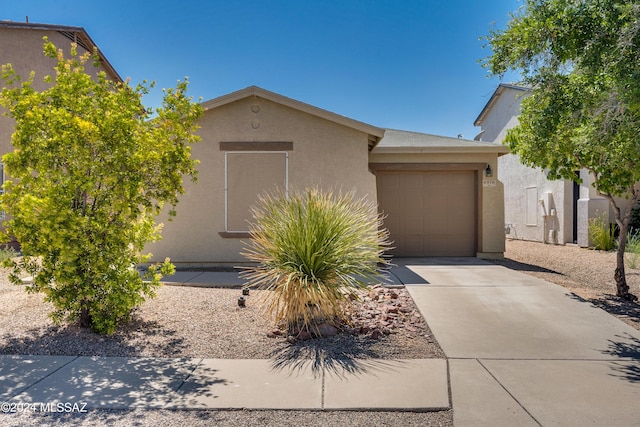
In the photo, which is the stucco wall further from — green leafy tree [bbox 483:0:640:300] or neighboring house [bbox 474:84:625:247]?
neighboring house [bbox 474:84:625:247]

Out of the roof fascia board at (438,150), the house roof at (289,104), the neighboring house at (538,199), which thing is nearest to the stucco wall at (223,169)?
the house roof at (289,104)

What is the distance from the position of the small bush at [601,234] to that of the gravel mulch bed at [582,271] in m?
0.31

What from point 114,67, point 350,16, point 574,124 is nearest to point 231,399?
point 574,124

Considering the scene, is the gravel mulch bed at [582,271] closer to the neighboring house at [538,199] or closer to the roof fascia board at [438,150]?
the neighboring house at [538,199]

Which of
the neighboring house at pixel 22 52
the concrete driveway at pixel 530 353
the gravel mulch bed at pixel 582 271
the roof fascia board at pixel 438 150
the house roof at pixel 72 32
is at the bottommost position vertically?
the concrete driveway at pixel 530 353

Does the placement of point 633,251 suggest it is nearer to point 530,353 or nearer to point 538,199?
point 538,199

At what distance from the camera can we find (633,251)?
1155 cm

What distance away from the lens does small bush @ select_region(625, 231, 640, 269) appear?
10.4 metres

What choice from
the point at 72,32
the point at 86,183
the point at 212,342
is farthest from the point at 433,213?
the point at 72,32

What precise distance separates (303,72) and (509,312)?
11.1 meters

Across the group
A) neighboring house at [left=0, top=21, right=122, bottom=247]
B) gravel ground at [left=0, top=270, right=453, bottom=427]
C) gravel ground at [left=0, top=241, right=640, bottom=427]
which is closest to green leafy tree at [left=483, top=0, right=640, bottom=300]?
gravel ground at [left=0, top=241, right=640, bottom=427]

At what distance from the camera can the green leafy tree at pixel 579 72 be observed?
15.6 ft

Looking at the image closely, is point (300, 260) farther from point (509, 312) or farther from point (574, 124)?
point (574, 124)

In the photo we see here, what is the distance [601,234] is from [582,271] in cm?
354
